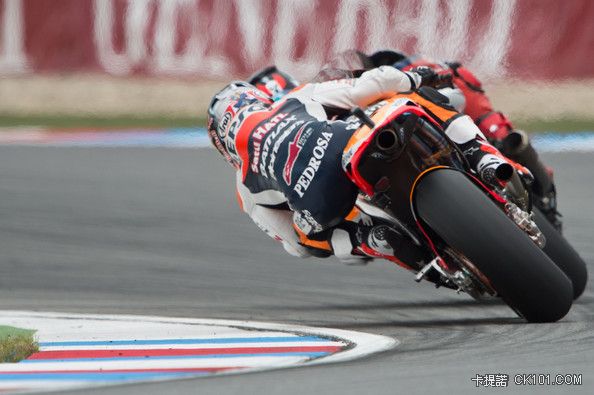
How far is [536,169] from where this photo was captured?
6.02m

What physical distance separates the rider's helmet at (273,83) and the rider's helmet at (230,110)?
114 mm

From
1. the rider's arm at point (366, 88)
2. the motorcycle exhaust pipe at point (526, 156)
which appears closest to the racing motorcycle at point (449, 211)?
the rider's arm at point (366, 88)

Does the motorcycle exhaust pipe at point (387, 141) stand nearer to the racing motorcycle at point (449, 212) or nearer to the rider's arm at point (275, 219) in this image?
the racing motorcycle at point (449, 212)

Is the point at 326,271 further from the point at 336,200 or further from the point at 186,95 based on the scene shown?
the point at 186,95

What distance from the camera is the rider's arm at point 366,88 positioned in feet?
17.1

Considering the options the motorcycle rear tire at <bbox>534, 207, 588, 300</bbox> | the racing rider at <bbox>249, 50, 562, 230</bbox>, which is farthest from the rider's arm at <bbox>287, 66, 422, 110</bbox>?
the motorcycle rear tire at <bbox>534, 207, 588, 300</bbox>

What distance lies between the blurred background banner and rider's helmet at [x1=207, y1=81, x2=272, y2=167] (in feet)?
19.4

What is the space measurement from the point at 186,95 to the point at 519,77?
319 centimetres

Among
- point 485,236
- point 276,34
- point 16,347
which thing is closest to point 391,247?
point 485,236

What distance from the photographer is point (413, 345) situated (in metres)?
4.59

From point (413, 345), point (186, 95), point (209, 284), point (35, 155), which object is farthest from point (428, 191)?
point (186, 95)

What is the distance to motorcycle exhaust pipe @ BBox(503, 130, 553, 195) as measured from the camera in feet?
19.2

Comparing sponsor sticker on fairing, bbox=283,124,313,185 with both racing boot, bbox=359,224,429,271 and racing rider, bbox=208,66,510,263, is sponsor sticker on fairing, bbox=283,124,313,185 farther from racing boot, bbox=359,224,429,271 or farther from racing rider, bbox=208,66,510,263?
racing boot, bbox=359,224,429,271

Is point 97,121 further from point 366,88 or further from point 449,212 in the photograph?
point 449,212
